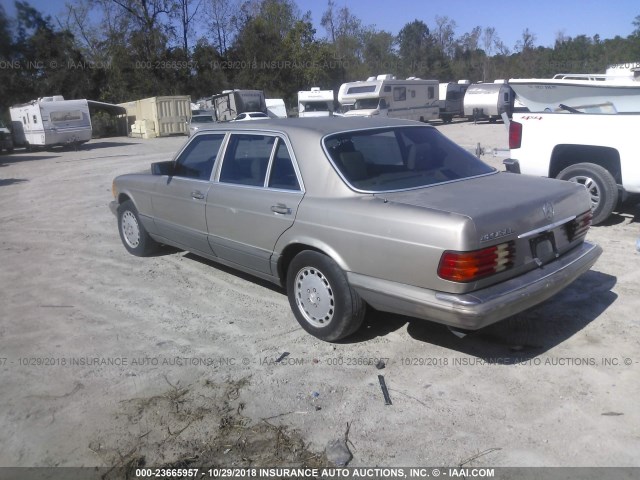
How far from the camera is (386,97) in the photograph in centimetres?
2850

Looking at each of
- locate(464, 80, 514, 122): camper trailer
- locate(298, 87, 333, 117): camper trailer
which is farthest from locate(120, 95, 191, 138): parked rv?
locate(464, 80, 514, 122): camper trailer

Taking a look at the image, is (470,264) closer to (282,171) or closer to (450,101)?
(282,171)

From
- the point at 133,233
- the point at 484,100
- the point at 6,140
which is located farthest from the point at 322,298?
the point at 484,100

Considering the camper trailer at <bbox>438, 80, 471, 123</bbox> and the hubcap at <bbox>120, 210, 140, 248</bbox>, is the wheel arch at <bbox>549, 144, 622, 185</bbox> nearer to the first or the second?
the hubcap at <bbox>120, 210, 140, 248</bbox>

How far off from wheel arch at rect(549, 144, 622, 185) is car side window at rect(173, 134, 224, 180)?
4.50 meters

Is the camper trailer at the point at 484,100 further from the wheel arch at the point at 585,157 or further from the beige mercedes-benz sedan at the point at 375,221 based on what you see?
the beige mercedes-benz sedan at the point at 375,221

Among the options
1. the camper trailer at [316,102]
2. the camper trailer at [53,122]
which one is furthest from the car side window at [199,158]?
the camper trailer at [316,102]

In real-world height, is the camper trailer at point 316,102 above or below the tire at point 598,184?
above

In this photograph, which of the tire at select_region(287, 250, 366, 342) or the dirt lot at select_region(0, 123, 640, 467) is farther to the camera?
the tire at select_region(287, 250, 366, 342)

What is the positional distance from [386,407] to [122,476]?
5.11 feet

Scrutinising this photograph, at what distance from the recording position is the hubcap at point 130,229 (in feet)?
21.9

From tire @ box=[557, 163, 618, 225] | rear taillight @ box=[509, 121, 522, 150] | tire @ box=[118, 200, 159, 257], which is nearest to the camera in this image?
tire @ box=[118, 200, 159, 257]

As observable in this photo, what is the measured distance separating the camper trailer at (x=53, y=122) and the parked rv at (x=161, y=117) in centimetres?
634

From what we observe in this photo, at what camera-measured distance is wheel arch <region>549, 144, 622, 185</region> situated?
7102 mm
